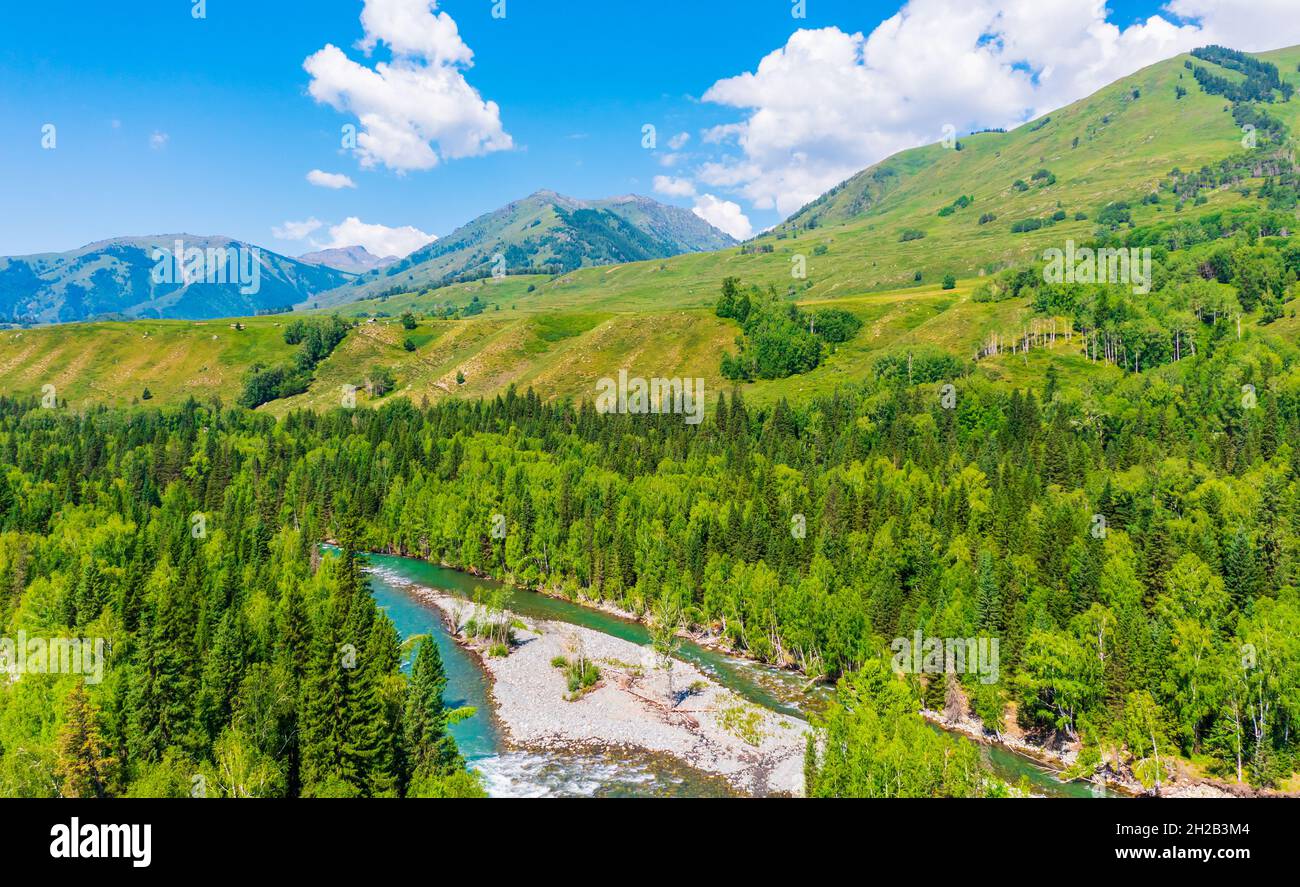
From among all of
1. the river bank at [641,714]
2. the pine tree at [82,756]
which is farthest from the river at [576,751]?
the pine tree at [82,756]

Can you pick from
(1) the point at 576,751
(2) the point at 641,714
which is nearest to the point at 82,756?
(1) the point at 576,751

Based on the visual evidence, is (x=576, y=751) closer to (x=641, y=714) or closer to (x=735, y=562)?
(x=641, y=714)

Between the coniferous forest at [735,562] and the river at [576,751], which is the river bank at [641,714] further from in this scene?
the coniferous forest at [735,562]

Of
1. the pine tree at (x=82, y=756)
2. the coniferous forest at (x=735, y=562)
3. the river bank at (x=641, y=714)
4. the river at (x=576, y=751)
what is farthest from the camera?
the river bank at (x=641, y=714)

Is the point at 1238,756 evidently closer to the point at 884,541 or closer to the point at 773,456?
the point at 884,541
